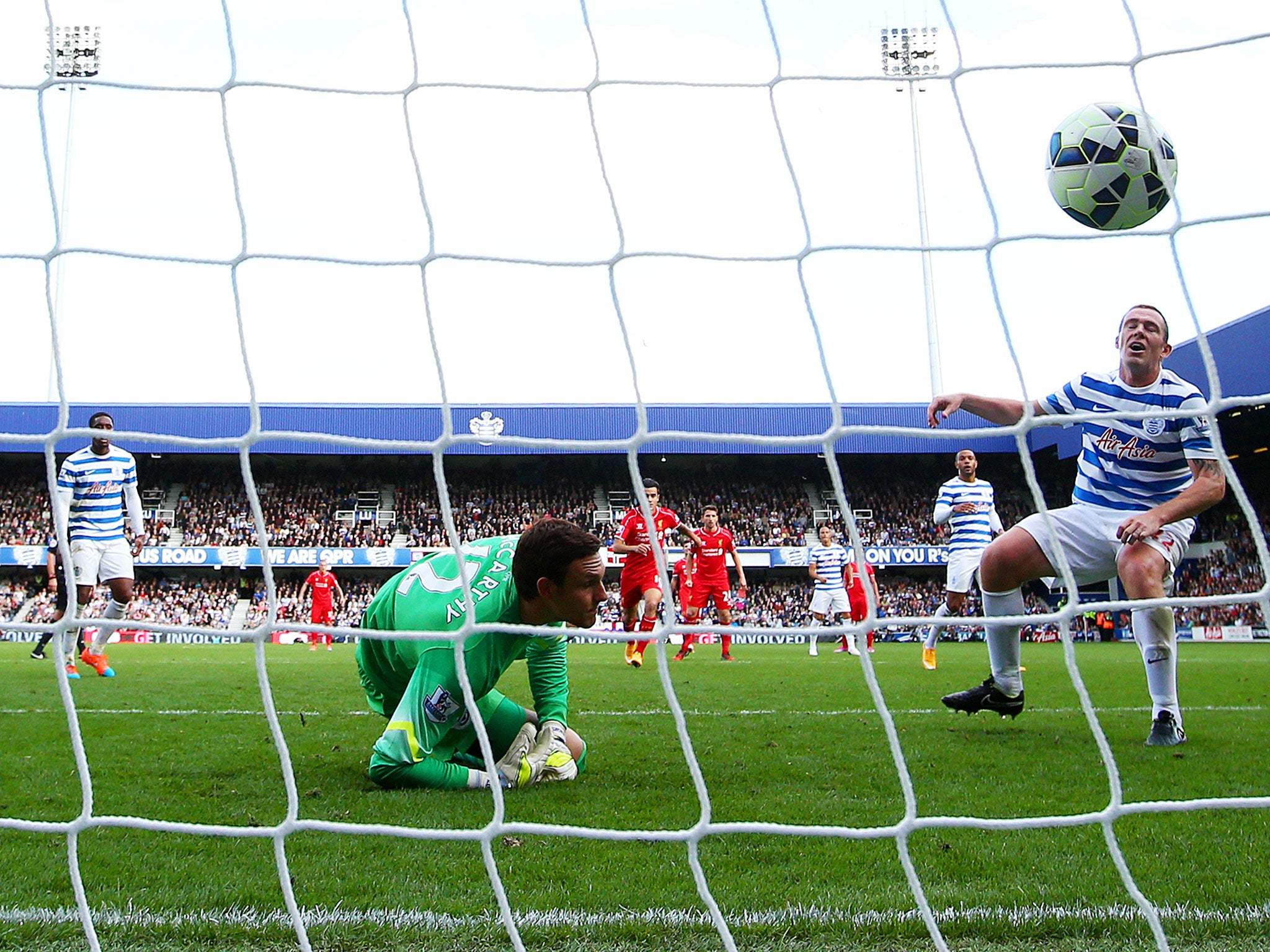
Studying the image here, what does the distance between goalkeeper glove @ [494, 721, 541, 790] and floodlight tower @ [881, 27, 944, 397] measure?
74.2 inches

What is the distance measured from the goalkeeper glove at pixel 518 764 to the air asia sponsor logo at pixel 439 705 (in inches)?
10.7

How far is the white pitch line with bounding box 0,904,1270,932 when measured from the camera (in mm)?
1979

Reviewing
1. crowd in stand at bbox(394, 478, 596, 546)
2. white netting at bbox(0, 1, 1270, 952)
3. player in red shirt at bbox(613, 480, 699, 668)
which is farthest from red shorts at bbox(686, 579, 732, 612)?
crowd in stand at bbox(394, 478, 596, 546)

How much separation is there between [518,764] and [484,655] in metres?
0.45

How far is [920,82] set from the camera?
9.03 feet

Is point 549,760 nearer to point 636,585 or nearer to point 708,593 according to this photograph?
point 636,585

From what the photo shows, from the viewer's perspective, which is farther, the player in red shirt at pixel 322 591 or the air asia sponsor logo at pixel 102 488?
the player in red shirt at pixel 322 591

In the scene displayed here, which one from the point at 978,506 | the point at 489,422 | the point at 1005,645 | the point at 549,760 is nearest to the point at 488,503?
the point at 489,422

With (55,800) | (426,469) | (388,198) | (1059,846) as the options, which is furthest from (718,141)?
(426,469)

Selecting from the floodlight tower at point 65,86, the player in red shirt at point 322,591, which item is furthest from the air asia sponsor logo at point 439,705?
the player in red shirt at point 322,591

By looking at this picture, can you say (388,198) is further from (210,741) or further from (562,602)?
(210,741)

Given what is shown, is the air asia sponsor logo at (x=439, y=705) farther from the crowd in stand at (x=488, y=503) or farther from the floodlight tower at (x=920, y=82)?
the crowd in stand at (x=488, y=503)

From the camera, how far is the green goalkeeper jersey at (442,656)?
3.04 meters

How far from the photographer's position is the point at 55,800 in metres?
3.03
